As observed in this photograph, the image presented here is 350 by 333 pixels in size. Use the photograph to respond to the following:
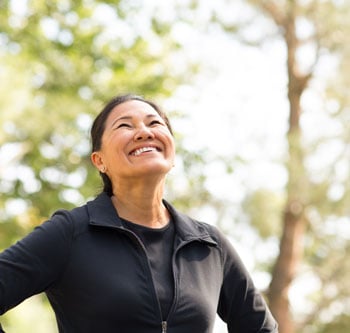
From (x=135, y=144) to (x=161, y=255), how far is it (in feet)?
1.03

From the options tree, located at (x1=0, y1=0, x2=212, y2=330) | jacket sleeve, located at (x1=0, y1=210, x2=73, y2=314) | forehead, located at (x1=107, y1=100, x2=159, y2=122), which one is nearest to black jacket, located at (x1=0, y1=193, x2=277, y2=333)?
jacket sleeve, located at (x1=0, y1=210, x2=73, y2=314)

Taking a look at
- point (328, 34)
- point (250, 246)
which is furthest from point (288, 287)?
point (328, 34)

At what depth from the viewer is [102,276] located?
1.99 metres

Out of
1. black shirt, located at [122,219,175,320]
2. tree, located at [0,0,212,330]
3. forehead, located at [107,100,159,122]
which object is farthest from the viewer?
tree, located at [0,0,212,330]

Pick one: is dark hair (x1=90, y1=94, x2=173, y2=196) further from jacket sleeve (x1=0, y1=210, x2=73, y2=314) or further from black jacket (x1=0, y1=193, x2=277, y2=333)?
jacket sleeve (x1=0, y1=210, x2=73, y2=314)

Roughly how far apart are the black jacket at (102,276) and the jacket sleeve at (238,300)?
75 mm

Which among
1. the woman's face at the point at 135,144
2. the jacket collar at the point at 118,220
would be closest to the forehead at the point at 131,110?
the woman's face at the point at 135,144

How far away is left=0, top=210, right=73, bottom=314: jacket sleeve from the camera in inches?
75.1

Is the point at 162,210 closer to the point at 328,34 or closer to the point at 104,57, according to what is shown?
the point at 104,57

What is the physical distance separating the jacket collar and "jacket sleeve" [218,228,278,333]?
0.08 m

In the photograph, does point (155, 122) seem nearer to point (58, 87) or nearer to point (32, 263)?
point (32, 263)

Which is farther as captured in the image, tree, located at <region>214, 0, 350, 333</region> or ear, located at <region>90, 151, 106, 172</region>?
tree, located at <region>214, 0, 350, 333</region>

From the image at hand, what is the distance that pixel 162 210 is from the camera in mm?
2279

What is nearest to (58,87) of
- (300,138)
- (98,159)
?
(300,138)
